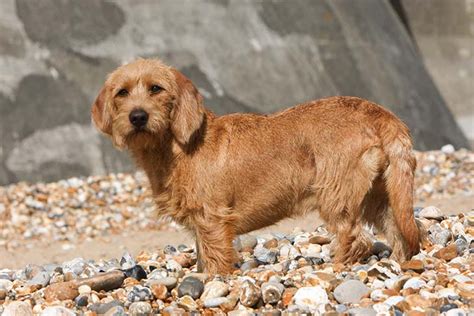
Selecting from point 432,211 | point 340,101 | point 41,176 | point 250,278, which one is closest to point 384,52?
point 41,176

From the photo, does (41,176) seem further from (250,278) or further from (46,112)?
(250,278)

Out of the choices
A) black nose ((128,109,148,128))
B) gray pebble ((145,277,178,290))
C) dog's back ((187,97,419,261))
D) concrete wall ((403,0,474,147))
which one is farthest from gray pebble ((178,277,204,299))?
concrete wall ((403,0,474,147))

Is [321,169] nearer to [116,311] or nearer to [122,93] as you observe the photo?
[122,93]

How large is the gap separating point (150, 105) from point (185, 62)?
1027 cm

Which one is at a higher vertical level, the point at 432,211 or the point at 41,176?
the point at 432,211

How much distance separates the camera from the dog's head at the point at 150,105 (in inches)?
262

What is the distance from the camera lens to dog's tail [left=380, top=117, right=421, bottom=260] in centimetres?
646

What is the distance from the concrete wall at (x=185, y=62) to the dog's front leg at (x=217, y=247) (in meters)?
8.95

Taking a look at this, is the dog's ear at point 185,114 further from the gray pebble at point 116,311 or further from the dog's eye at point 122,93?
the gray pebble at point 116,311

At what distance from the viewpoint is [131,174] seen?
50.2 feet

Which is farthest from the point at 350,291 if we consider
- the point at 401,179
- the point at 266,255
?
the point at 266,255

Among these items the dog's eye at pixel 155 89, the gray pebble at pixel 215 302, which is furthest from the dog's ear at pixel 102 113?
the gray pebble at pixel 215 302

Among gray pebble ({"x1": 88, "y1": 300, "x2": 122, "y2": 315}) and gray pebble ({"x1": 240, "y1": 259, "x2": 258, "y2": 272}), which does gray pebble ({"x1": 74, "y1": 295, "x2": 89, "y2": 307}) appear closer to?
gray pebble ({"x1": 88, "y1": 300, "x2": 122, "y2": 315})

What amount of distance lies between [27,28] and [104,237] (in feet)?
19.4
